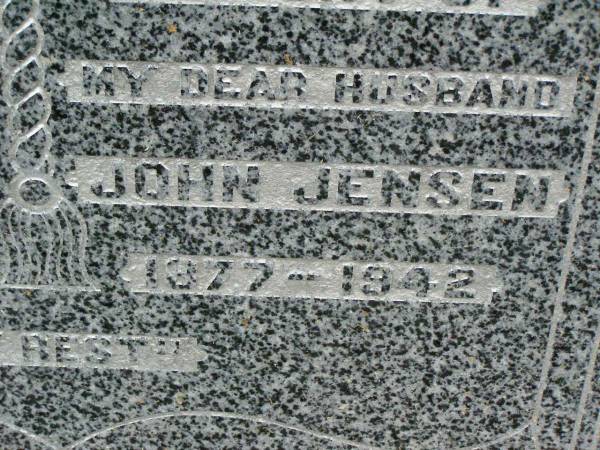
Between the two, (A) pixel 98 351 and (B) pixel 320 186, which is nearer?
(B) pixel 320 186

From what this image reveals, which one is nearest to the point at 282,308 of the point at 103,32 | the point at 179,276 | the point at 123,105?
the point at 179,276

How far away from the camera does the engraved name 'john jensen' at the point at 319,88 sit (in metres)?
1.24

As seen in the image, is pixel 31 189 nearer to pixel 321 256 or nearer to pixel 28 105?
pixel 28 105

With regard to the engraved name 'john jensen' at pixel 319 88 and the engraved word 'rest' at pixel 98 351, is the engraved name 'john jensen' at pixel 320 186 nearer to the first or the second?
the engraved name 'john jensen' at pixel 319 88

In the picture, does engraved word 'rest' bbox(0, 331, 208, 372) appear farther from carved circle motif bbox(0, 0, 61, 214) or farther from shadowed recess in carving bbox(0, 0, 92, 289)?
carved circle motif bbox(0, 0, 61, 214)

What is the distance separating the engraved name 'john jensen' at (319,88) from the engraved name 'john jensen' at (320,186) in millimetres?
116

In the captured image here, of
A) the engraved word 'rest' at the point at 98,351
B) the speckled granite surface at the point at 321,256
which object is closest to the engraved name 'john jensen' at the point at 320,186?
the speckled granite surface at the point at 321,256

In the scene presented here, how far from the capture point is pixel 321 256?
1.39m

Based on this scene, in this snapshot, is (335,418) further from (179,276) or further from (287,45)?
(287,45)

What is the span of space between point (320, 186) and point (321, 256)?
15 cm

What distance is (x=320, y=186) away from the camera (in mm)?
1330

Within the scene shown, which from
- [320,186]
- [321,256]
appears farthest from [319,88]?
[321,256]

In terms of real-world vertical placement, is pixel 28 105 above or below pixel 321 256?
above

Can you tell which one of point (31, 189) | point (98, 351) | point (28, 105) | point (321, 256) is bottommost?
point (98, 351)
